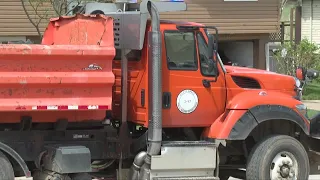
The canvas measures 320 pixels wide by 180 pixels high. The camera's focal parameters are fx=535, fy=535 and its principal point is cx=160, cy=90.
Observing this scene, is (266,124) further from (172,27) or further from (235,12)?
(235,12)

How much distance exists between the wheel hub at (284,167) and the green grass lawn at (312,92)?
698 inches


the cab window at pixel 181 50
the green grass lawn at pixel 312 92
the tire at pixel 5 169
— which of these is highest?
the cab window at pixel 181 50

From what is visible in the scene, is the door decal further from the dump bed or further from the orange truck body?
the dump bed

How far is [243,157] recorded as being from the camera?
770 cm

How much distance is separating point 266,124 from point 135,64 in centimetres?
204

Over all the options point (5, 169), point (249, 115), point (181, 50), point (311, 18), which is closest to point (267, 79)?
point (249, 115)

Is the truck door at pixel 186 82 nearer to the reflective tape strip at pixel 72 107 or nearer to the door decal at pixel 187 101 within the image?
the door decal at pixel 187 101

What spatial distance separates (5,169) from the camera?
614 centimetres

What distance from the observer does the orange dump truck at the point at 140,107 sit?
20.4 ft

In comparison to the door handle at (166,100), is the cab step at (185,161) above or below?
below

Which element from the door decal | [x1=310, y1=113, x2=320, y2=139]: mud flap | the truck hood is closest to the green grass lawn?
[x1=310, y1=113, x2=320, y2=139]: mud flap

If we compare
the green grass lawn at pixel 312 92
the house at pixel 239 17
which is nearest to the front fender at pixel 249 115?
the house at pixel 239 17

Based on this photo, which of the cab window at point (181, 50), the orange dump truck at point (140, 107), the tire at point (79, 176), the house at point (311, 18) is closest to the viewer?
the orange dump truck at point (140, 107)

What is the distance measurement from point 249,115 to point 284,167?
865mm
